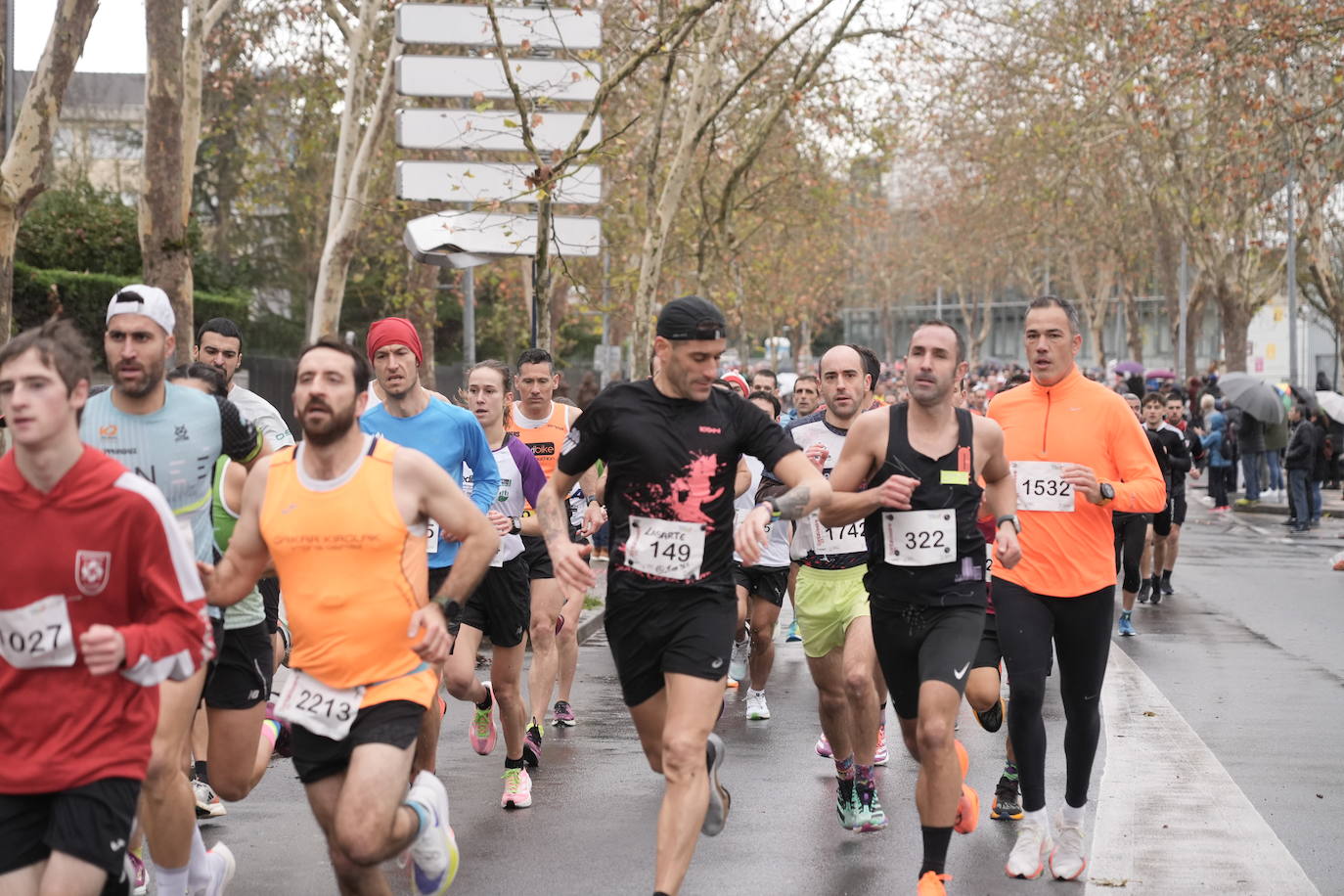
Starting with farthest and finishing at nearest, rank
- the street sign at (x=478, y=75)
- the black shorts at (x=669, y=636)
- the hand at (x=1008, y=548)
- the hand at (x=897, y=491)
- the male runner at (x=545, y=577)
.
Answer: the street sign at (x=478, y=75)
the male runner at (x=545, y=577)
the hand at (x=1008, y=548)
the hand at (x=897, y=491)
the black shorts at (x=669, y=636)

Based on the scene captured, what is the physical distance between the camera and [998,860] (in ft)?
22.5

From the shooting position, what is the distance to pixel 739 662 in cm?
1193

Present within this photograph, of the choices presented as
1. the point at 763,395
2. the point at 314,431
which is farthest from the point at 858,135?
the point at 314,431

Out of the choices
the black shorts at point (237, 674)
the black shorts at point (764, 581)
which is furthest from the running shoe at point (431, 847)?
the black shorts at point (764, 581)

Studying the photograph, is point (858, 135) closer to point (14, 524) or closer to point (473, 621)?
point (473, 621)

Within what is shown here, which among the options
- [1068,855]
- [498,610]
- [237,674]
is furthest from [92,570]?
[498,610]

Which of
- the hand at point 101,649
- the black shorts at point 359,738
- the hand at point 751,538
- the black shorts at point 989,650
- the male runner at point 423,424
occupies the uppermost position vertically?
the male runner at point 423,424

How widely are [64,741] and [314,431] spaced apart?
1.20 metres

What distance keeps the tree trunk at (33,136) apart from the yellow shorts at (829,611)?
5975 mm

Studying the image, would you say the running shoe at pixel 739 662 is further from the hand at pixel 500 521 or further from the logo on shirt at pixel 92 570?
the logo on shirt at pixel 92 570

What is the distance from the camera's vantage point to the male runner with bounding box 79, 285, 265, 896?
5.63m

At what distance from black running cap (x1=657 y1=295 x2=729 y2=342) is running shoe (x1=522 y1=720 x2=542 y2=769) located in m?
3.39

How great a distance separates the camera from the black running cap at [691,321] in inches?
232

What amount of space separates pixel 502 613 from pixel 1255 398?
22.0 m
